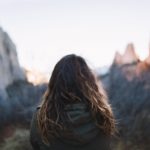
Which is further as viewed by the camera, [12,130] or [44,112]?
[12,130]

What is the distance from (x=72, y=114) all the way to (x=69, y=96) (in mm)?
133

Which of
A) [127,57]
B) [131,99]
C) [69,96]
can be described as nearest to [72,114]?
[69,96]

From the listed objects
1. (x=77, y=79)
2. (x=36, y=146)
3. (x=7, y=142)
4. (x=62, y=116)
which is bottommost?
(x=7, y=142)

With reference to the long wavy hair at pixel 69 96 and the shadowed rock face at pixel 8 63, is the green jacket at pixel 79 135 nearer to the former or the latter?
the long wavy hair at pixel 69 96

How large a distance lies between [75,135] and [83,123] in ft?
0.34

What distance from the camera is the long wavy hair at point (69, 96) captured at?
3.12 m

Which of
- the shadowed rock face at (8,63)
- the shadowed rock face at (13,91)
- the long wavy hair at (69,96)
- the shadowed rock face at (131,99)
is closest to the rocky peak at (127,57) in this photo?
the shadowed rock face at (131,99)

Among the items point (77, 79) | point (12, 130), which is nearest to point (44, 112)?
point (77, 79)

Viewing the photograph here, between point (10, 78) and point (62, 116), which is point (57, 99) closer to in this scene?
point (62, 116)

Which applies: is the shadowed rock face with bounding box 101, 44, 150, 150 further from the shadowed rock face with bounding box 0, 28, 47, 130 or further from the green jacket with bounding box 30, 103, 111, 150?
the green jacket with bounding box 30, 103, 111, 150

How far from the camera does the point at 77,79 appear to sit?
3.20 metres

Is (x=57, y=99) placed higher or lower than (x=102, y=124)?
higher

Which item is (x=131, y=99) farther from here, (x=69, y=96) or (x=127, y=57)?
(x=69, y=96)

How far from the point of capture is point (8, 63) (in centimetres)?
2188
